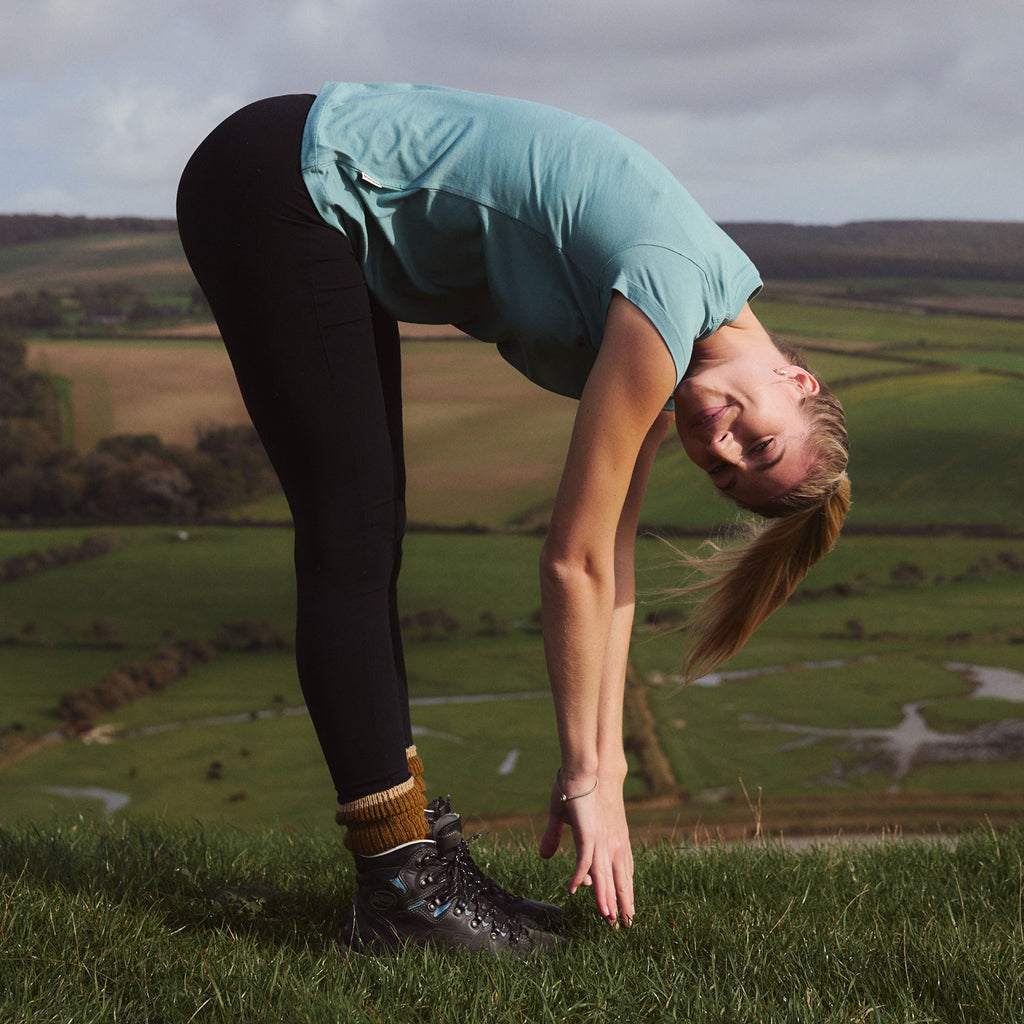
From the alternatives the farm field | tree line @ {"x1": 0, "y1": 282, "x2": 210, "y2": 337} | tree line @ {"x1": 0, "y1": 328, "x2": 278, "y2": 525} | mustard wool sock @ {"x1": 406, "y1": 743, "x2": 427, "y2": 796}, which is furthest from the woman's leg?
tree line @ {"x1": 0, "y1": 282, "x2": 210, "y2": 337}

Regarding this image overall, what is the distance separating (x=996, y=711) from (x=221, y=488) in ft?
32.4

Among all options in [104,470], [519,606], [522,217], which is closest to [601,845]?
[522,217]

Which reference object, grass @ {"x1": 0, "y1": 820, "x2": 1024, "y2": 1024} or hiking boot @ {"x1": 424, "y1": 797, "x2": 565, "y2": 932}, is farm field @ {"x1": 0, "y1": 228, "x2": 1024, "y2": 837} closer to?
grass @ {"x1": 0, "y1": 820, "x2": 1024, "y2": 1024}

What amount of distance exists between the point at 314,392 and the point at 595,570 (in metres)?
0.56

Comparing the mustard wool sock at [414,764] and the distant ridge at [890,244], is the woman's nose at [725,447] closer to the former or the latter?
the mustard wool sock at [414,764]

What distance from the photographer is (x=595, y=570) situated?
1580mm

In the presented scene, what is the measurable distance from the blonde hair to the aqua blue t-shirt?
577 millimetres

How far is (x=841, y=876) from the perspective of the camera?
2264mm

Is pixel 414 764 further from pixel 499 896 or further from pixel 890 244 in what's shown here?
pixel 890 244

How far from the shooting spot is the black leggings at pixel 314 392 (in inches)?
64.5

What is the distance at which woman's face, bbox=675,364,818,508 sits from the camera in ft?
5.70

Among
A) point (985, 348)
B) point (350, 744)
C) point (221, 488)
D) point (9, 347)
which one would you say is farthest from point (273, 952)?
point (985, 348)

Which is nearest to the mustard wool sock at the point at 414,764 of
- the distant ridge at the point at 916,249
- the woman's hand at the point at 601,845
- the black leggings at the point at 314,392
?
the black leggings at the point at 314,392

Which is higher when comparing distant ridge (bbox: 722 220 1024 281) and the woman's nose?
the woman's nose
